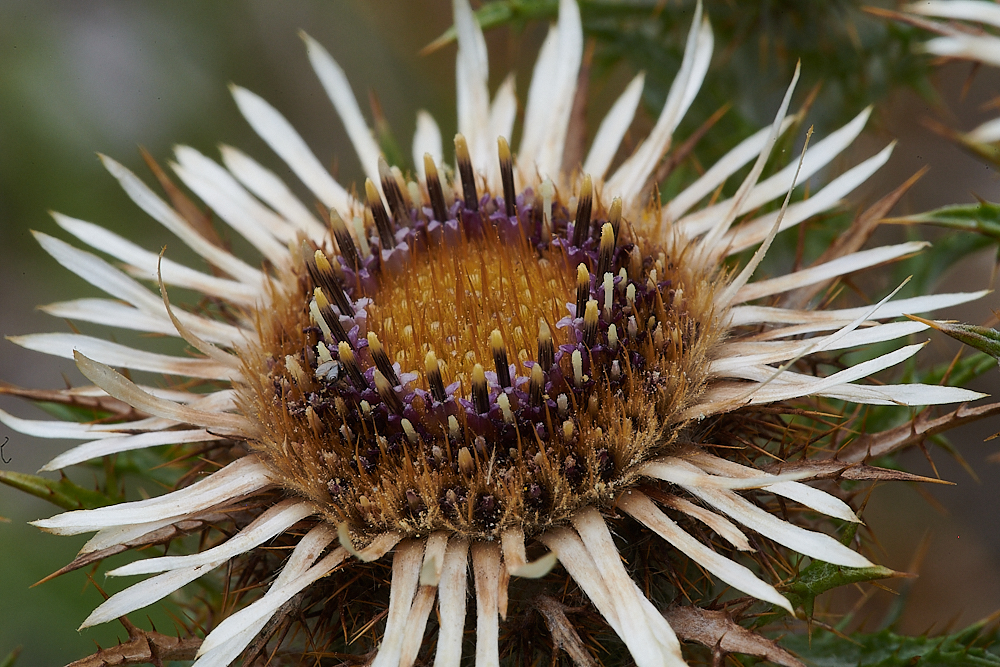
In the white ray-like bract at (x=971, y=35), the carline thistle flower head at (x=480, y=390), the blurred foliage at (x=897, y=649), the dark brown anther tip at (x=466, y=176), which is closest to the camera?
the carline thistle flower head at (x=480, y=390)

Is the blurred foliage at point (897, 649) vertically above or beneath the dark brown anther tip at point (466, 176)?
beneath

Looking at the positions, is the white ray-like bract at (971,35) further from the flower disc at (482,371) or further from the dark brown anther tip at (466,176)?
the dark brown anther tip at (466,176)

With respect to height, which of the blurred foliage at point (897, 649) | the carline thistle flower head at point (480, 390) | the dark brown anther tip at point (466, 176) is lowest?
the blurred foliage at point (897, 649)

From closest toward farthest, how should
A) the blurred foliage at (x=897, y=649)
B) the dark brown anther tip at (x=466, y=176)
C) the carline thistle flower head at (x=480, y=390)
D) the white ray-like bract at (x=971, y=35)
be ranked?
1. the carline thistle flower head at (x=480, y=390)
2. the blurred foliage at (x=897, y=649)
3. the white ray-like bract at (x=971, y=35)
4. the dark brown anther tip at (x=466, y=176)

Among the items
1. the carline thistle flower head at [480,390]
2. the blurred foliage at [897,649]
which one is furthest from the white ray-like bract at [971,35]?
the blurred foliage at [897,649]

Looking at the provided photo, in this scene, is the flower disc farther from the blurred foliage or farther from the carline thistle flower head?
the blurred foliage

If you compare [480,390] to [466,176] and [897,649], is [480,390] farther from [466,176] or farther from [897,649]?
[897,649]

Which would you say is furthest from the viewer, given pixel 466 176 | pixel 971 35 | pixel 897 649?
pixel 466 176

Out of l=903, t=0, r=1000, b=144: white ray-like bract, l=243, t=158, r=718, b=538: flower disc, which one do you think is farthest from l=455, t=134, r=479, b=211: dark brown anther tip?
l=903, t=0, r=1000, b=144: white ray-like bract

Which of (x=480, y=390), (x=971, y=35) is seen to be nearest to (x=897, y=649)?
(x=480, y=390)
